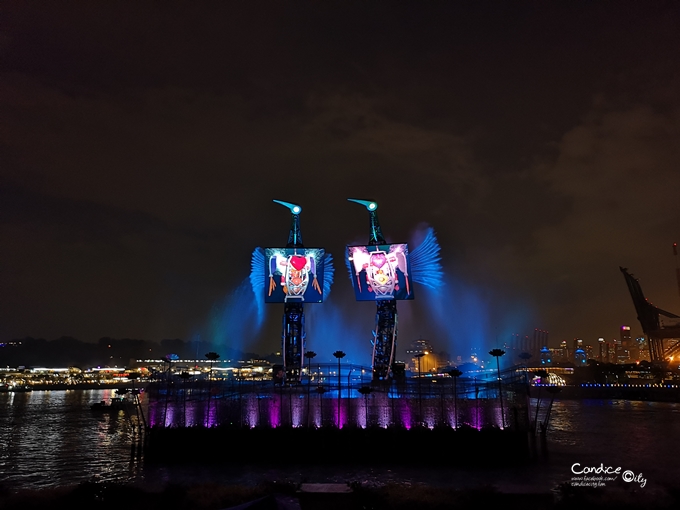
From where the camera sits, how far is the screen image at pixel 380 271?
72.4 m

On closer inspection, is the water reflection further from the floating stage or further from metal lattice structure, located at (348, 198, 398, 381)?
metal lattice structure, located at (348, 198, 398, 381)

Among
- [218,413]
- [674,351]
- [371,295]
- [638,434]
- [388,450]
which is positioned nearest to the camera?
[388,450]

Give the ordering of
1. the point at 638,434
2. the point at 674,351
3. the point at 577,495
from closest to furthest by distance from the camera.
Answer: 1. the point at 577,495
2. the point at 638,434
3. the point at 674,351

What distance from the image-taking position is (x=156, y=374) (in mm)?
46719

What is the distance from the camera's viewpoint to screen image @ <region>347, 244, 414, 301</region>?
2852 inches

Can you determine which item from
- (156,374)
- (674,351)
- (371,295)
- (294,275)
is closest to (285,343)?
(294,275)

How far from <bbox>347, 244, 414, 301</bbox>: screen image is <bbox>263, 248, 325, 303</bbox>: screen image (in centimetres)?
541

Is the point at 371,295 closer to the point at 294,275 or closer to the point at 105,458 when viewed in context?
the point at 294,275

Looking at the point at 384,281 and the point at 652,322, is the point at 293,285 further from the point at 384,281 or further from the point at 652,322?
the point at 652,322

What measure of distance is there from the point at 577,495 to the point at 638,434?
149 feet

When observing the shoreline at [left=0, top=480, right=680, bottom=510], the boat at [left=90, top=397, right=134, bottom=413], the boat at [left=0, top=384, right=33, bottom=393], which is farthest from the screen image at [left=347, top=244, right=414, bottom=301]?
the boat at [left=0, top=384, right=33, bottom=393]

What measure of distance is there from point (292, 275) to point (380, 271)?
43.5 ft

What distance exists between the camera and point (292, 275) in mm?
74438

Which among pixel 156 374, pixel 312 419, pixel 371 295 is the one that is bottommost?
pixel 312 419
